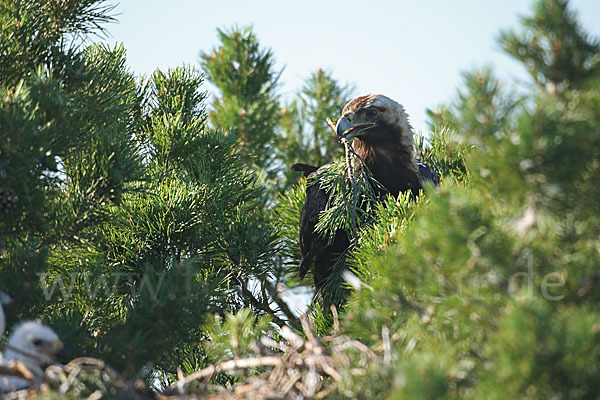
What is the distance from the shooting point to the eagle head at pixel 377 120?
14.8 ft

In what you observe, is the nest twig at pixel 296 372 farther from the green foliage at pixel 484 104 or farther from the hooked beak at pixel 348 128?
the hooked beak at pixel 348 128

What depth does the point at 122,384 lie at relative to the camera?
2.10 m

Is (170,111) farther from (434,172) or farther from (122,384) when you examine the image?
(122,384)

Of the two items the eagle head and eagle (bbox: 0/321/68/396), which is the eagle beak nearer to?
the eagle head

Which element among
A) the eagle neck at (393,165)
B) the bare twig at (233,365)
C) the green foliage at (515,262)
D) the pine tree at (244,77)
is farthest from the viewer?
the pine tree at (244,77)

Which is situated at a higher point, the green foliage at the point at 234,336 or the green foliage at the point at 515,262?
the green foliage at the point at 515,262

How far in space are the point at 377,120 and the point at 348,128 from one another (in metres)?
0.36

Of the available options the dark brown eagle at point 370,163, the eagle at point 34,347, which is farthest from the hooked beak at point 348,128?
the eagle at point 34,347

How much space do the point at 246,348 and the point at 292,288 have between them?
2.33m

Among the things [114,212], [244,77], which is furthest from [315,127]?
[114,212]

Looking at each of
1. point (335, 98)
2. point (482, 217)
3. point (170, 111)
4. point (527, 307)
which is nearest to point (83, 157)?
point (170, 111)

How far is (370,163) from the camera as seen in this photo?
15.1ft

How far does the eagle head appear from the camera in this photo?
4.52m

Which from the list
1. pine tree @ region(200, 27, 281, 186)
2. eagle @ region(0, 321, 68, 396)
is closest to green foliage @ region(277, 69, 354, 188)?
pine tree @ region(200, 27, 281, 186)
